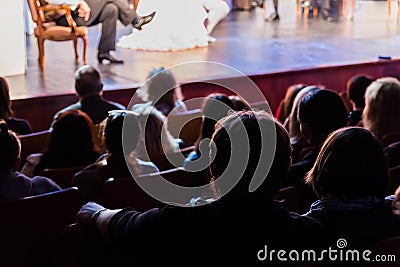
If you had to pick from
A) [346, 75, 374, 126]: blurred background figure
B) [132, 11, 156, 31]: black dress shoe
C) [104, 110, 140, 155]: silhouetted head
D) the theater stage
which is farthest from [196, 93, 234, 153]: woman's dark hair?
[132, 11, 156, 31]: black dress shoe

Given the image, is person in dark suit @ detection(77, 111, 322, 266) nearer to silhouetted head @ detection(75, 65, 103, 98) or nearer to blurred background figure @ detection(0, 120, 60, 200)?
blurred background figure @ detection(0, 120, 60, 200)

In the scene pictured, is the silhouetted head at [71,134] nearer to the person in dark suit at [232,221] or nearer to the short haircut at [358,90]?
the person in dark suit at [232,221]

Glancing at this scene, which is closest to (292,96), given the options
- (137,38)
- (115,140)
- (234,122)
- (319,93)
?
(319,93)

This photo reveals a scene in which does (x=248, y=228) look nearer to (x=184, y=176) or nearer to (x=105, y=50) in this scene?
(x=184, y=176)

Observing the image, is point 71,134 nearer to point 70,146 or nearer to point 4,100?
point 70,146

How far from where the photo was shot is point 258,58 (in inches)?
247

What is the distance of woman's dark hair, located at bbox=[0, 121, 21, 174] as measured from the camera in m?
2.12

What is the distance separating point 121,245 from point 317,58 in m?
5.03

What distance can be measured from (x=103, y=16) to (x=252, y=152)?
498 centimetres

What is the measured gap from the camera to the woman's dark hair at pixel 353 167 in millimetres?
1592

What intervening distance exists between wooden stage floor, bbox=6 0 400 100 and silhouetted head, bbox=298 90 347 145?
8.70 feet

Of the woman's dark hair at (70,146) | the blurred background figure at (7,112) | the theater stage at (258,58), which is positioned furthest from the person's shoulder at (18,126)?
the woman's dark hair at (70,146)

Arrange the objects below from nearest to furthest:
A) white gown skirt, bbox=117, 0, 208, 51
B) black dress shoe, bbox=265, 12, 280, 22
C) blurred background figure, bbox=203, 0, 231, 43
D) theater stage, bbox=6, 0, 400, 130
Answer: theater stage, bbox=6, 0, 400, 130
white gown skirt, bbox=117, 0, 208, 51
blurred background figure, bbox=203, 0, 231, 43
black dress shoe, bbox=265, 12, 280, 22

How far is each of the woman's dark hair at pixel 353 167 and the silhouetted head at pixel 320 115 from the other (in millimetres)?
754
